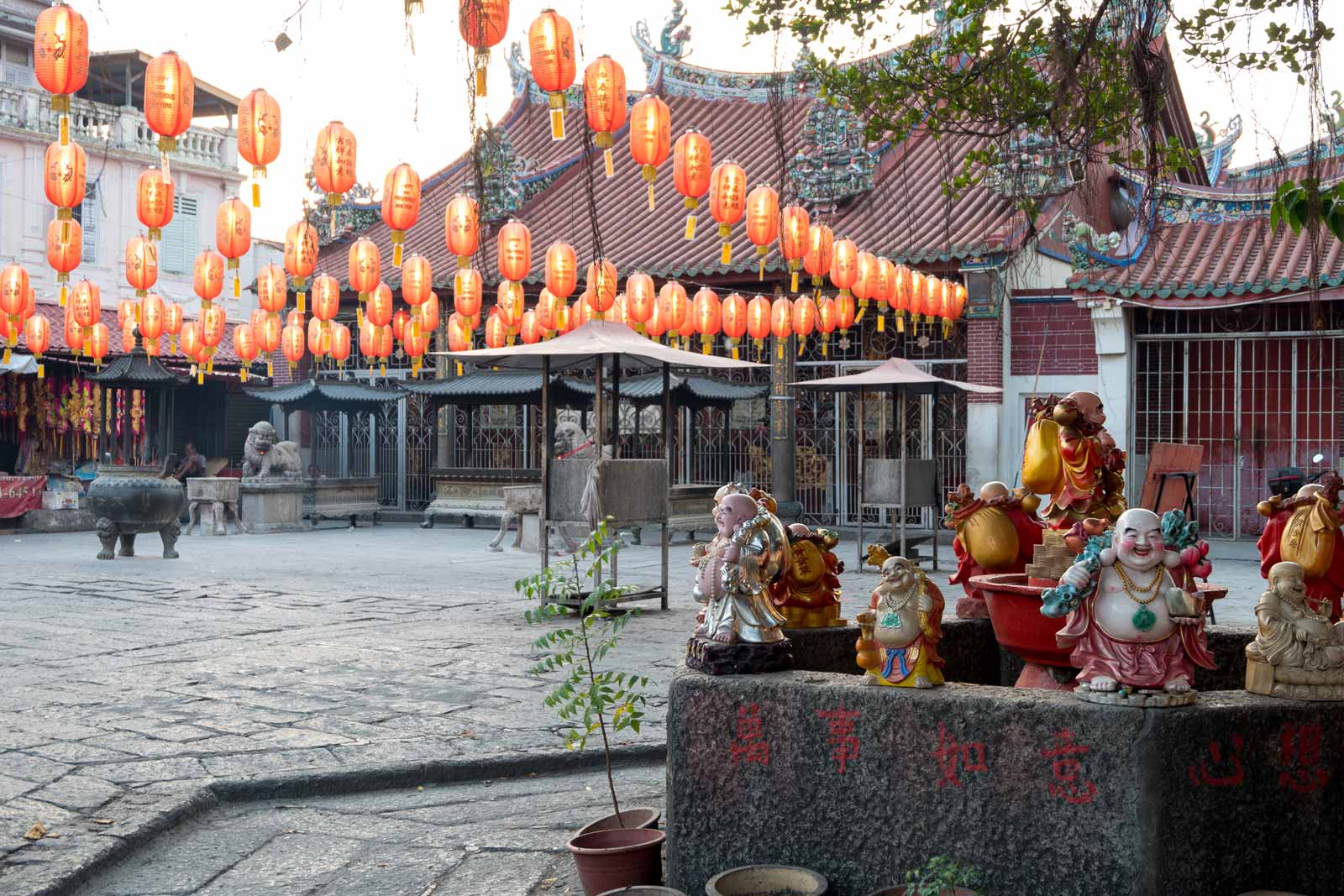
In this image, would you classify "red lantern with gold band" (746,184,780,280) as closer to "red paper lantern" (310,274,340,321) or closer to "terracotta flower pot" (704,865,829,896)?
"red paper lantern" (310,274,340,321)

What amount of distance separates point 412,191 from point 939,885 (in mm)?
9678

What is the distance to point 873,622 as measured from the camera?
309 centimetres

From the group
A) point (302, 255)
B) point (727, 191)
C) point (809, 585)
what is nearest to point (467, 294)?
point (302, 255)

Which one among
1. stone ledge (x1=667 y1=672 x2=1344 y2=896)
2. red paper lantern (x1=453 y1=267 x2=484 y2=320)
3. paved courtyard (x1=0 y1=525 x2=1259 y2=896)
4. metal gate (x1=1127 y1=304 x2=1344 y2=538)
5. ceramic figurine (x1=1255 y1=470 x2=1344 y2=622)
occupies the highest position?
red paper lantern (x1=453 y1=267 x2=484 y2=320)

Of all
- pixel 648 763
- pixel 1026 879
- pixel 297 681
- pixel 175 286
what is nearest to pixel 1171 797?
pixel 1026 879

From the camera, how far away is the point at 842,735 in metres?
3.04

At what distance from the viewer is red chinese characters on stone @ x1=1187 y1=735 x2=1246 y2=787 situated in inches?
109

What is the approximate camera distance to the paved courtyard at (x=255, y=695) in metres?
3.92

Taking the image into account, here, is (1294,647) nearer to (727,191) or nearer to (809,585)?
(809,585)

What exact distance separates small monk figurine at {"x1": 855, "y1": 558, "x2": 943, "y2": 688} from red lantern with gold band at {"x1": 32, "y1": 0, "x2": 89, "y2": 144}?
7067mm

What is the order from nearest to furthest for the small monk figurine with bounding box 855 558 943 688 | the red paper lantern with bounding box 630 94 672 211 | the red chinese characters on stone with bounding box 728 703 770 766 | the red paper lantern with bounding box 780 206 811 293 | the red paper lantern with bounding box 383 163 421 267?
the small monk figurine with bounding box 855 558 943 688 < the red chinese characters on stone with bounding box 728 703 770 766 < the red paper lantern with bounding box 630 94 672 211 < the red paper lantern with bounding box 383 163 421 267 < the red paper lantern with bounding box 780 206 811 293

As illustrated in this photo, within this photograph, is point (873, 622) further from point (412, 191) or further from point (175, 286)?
point (175, 286)

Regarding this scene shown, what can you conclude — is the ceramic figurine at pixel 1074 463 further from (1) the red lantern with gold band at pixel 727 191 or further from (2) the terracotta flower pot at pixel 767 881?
(1) the red lantern with gold band at pixel 727 191

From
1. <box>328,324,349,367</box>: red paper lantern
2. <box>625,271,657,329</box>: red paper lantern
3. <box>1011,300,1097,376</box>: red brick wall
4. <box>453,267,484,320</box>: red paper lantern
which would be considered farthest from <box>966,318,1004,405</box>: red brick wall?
<box>328,324,349,367</box>: red paper lantern
